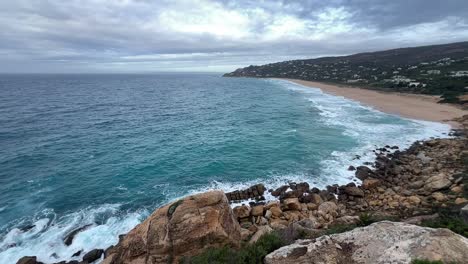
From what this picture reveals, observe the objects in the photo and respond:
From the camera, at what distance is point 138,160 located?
24.9m

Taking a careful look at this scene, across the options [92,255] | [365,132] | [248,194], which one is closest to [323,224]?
[248,194]

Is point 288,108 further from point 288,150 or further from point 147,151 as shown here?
point 147,151

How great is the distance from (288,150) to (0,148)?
28827 mm

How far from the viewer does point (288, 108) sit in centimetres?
5112

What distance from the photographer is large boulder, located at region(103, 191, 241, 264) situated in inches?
376

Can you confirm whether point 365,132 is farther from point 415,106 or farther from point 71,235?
point 71,235

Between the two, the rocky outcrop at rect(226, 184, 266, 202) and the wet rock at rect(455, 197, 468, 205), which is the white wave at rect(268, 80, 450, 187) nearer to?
the rocky outcrop at rect(226, 184, 266, 202)

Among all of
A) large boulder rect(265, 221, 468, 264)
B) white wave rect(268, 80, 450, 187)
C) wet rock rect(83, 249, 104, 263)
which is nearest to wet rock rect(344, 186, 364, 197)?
white wave rect(268, 80, 450, 187)

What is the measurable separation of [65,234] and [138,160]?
1044 cm

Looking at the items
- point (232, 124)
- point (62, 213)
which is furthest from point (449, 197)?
point (232, 124)

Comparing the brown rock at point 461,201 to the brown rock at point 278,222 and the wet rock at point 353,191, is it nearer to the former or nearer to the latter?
the wet rock at point 353,191

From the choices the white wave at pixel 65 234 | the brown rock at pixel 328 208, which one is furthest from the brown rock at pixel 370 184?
the white wave at pixel 65 234

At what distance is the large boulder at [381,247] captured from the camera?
618cm

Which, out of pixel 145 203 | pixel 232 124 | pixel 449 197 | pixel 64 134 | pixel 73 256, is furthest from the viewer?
pixel 232 124
